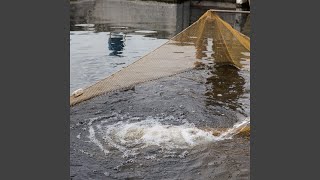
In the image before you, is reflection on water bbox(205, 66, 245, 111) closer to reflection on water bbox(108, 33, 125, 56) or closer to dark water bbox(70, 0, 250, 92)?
dark water bbox(70, 0, 250, 92)

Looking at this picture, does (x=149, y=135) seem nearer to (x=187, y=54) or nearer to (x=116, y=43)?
(x=187, y=54)

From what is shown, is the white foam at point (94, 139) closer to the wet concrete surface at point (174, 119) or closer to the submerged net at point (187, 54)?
the wet concrete surface at point (174, 119)

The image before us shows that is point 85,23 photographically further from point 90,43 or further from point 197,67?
point 197,67

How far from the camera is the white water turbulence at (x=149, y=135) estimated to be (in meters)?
3.89

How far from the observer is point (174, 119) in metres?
4.79

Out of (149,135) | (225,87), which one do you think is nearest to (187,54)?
(225,87)

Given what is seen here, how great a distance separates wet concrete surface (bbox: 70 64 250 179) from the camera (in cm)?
342

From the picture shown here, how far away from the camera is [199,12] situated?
18016 millimetres

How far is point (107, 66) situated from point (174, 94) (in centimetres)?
206

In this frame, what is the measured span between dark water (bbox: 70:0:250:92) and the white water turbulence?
1.71 metres

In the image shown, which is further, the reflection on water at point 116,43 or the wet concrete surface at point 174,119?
the reflection on water at point 116,43

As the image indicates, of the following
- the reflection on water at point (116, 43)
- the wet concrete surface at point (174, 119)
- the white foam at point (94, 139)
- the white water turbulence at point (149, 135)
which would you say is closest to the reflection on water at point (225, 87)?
the wet concrete surface at point (174, 119)

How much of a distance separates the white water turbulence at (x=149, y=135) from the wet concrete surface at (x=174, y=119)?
0.05 metres

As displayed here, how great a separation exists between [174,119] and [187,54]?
2.57 m
